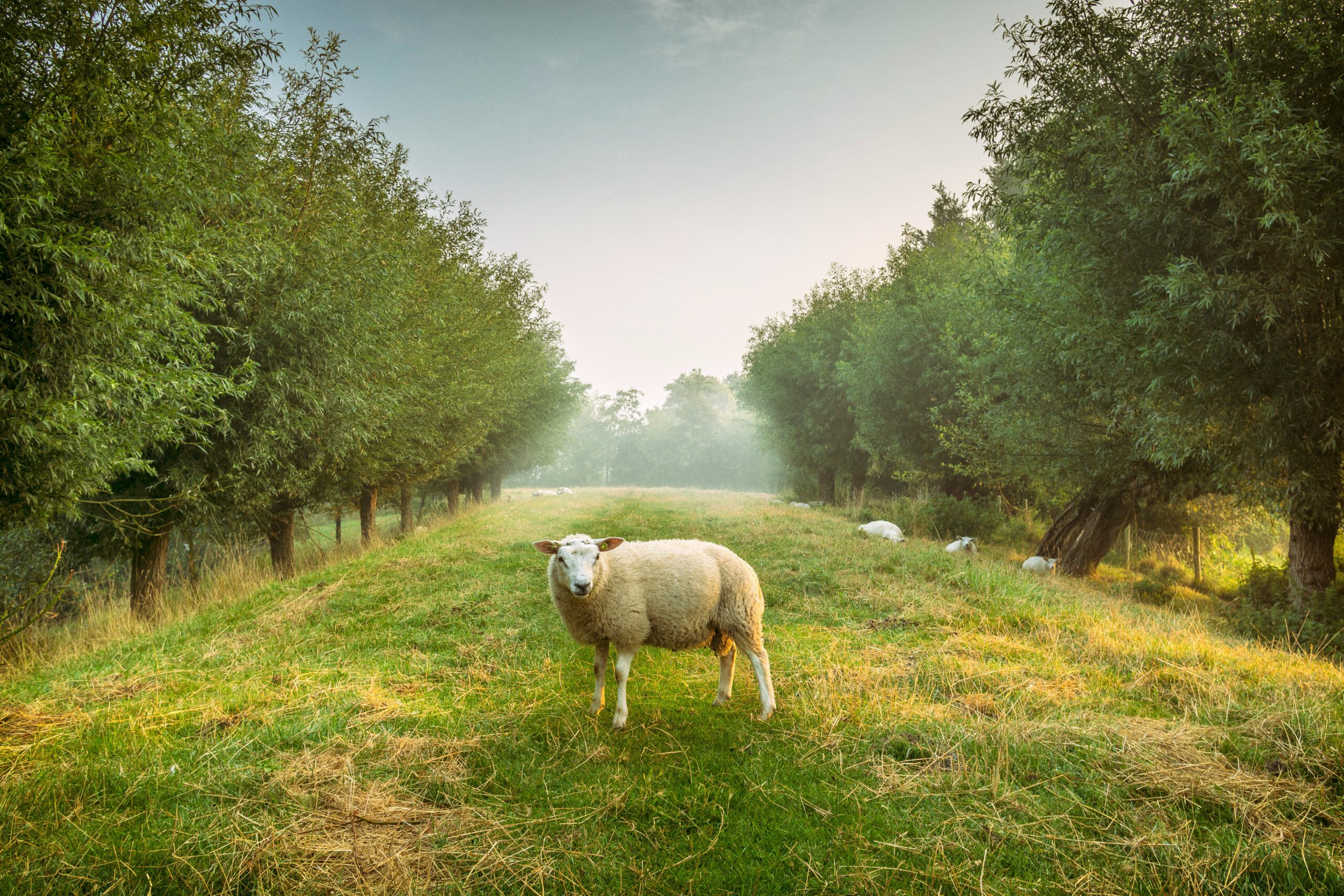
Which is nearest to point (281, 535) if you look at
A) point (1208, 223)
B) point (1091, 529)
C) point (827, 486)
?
point (1208, 223)

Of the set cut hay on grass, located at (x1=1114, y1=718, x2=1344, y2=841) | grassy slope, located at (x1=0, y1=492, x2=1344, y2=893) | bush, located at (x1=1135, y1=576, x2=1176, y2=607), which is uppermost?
cut hay on grass, located at (x1=1114, y1=718, x2=1344, y2=841)

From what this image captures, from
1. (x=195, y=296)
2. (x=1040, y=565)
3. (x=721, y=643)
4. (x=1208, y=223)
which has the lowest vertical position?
(x=1040, y=565)

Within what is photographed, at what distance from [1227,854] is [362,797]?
Result: 4740mm

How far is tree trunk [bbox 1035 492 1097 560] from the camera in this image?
15.9 m

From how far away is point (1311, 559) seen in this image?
9.22 meters

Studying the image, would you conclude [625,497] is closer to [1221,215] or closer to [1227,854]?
[1221,215]

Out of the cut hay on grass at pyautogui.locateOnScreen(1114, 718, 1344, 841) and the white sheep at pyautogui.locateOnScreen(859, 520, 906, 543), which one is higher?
the cut hay on grass at pyautogui.locateOnScreen(1114, 718, 1344, 841)

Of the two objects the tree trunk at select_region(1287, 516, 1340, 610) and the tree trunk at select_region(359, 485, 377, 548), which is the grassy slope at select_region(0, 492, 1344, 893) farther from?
the tree trunk at select_region(359, 485, 377, 548)

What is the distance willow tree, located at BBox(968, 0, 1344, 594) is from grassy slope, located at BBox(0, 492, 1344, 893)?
3.32 meters

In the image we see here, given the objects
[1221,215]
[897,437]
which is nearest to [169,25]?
[1221,215]

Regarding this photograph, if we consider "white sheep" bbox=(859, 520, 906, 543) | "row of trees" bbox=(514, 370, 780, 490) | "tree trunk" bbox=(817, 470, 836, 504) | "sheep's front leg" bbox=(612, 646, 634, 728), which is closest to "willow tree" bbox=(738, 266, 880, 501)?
"tree trunk" bbox=(817, 470, 836, 504)

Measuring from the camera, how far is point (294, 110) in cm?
1085

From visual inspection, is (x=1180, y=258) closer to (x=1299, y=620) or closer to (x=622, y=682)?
(x=1299, y=620)

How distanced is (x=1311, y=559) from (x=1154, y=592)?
530 centimetres
